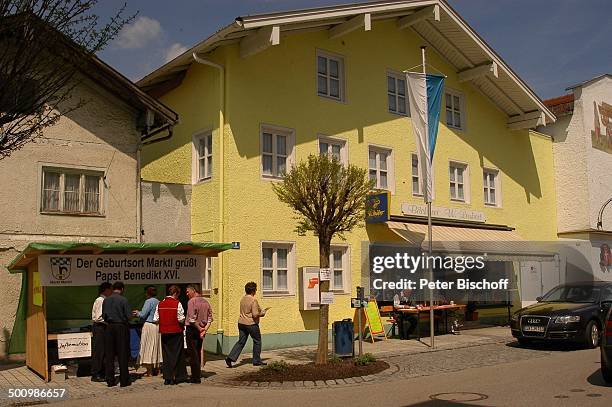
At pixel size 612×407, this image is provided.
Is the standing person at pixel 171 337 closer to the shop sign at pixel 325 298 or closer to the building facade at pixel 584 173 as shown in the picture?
the shop sign at pixel 325 298

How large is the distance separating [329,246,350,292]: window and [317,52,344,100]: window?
4291mm

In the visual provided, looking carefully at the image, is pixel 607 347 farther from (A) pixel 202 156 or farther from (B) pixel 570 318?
(A) pixel 202 156

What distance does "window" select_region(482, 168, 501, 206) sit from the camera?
23.4 m

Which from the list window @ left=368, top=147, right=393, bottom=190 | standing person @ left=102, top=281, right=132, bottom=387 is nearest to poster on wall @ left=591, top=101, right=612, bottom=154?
window @ left=368, top=147, right=393, bottom=190

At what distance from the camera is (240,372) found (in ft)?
42.6

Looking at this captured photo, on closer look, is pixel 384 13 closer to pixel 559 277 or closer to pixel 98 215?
pixel 98 215

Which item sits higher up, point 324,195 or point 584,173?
point 584,173

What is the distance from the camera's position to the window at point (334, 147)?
60.0ft

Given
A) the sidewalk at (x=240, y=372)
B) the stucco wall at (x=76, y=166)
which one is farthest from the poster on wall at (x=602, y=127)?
the stucco wall at (x=76, y=166)

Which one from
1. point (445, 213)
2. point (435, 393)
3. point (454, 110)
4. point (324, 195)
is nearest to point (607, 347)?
point (435, 393)

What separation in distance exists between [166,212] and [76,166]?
102 inches

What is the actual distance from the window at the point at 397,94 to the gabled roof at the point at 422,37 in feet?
5.44

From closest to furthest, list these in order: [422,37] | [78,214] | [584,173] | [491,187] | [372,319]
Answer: [78,214] → [372,319] → [422,37] → [491,187] → [584,173]

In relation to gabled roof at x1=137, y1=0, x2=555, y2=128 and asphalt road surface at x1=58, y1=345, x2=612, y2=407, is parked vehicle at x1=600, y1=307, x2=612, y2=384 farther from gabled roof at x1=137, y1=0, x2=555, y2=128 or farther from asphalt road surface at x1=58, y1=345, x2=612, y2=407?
gabled roof at x1=137, y1=0, x2=555, y2=128
